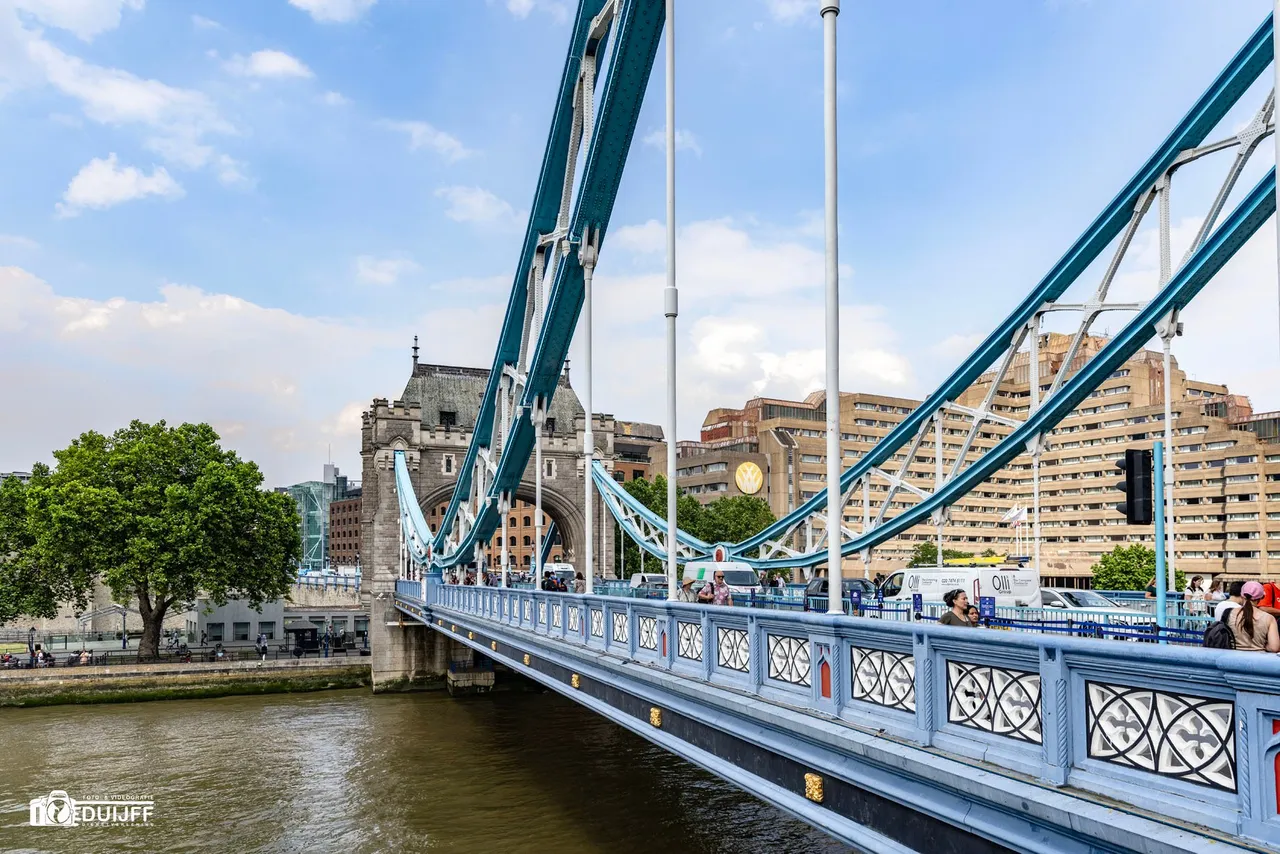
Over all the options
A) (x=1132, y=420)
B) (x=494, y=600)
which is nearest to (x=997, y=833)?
(x=494, y=600)

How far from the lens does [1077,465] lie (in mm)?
82625

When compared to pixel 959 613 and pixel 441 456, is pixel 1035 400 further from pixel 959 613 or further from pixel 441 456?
pixel 441 456

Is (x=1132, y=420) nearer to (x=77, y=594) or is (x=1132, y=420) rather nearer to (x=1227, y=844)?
(x=77, y=594)

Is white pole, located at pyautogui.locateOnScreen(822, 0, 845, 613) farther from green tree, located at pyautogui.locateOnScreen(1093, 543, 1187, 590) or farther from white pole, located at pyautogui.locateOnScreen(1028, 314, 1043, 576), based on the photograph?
green tree, located at pyautogui.locateOnScreen(1093, 543, 1187, 590)

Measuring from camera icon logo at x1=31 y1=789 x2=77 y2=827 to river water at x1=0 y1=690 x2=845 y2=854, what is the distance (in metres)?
0.26

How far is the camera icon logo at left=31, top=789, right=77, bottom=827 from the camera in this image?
65.5 feet

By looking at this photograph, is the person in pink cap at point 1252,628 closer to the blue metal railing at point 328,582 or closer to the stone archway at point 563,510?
the stone archway at point 563,510

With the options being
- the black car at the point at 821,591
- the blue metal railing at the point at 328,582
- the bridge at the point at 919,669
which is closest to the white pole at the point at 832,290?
the bridge at the point at 919,669

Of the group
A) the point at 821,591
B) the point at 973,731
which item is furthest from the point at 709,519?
the point at 973,731

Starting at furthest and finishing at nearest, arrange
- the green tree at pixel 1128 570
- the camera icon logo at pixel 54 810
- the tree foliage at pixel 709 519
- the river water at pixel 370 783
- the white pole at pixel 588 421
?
the tree foliage at pixel 709 519
the green tree at pixel 1128 570
the camera icon logo at pixel 54 810
the river water at pixel 370 783
the white pole at pixel 588 421

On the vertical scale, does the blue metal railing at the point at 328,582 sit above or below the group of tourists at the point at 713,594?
below

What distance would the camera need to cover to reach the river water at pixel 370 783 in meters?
18.5

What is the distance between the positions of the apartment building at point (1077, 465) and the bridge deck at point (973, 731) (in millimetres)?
46757

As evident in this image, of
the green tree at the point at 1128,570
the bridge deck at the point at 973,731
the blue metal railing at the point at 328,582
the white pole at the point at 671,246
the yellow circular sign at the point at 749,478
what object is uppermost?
the white pole at the point at 671,246
